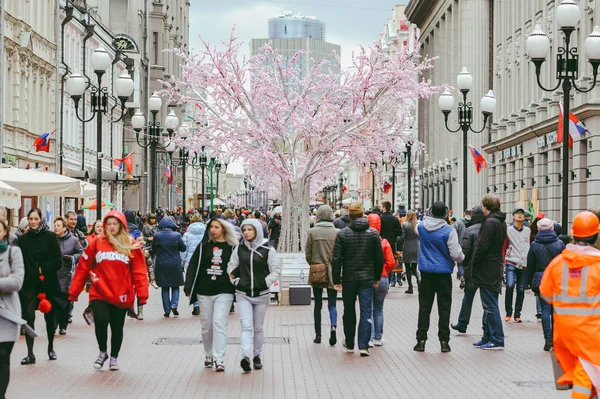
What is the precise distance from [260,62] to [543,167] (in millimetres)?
18919

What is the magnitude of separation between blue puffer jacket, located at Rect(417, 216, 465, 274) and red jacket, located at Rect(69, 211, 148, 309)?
387 cm

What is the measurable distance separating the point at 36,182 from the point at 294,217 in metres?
5.86

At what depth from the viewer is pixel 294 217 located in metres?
27.2

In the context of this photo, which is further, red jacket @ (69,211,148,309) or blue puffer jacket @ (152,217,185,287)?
blue puffer jacket @ (152,217,185,287)

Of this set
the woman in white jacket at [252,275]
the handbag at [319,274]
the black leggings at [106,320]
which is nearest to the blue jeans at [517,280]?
the handbag at [319,274]

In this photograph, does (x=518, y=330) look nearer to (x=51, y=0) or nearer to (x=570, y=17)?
(x=570, y=17)

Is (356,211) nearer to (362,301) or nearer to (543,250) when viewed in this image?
(362,301)

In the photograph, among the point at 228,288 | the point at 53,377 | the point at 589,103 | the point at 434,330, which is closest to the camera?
the point at 53,377

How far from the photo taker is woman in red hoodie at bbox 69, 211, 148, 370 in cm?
1320

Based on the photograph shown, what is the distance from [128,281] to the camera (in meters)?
13.3

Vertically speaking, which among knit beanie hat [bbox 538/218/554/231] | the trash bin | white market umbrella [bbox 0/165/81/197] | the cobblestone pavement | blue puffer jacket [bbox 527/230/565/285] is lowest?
the cobblestone pavement

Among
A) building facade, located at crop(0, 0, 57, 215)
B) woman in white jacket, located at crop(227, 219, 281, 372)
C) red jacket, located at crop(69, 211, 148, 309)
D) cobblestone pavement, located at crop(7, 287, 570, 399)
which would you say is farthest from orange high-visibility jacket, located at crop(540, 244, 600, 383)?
building facade, located at crop(0, 0, 57, 215)

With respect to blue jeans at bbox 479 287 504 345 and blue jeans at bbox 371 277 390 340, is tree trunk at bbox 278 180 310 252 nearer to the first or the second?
blue jeans at bbox 371 277 390 340

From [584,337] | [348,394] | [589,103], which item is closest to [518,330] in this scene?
[348,394]
